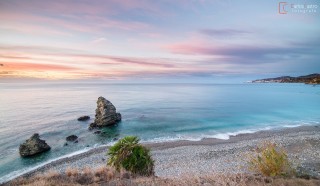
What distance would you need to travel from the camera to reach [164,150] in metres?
28.5

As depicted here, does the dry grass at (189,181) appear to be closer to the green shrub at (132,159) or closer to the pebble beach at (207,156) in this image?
the green shrub at (132,159)

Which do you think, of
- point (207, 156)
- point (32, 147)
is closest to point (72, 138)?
point (32, 147)

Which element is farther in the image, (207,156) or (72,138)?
(72,138)

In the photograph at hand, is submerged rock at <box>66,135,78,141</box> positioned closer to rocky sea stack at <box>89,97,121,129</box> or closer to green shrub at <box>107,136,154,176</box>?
rocky sea stack at <box>89,97,121,129</box>

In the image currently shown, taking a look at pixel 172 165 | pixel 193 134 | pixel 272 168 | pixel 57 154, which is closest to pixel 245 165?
pixel 172 165

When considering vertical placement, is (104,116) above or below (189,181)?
below

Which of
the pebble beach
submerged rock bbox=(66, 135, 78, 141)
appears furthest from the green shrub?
submerged rock bbox=(66, 135, 78, 141)

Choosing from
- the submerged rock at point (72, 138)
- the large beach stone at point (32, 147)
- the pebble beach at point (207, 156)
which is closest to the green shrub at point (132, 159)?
the pebble beach at point (207, 156)

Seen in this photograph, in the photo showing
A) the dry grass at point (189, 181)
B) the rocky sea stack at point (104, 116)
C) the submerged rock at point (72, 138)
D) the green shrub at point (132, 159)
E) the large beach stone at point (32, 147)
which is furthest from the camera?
the rocky sea stack at point (104, 116)

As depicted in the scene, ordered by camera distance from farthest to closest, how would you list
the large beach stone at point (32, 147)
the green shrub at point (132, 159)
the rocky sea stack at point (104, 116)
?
1. the rocky sea stack at point (104, 116)
2. the large beach stone at point (32, 147)
3. the green shrub at point (132, 159)

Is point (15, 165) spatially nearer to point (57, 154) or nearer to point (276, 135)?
point (57, 154)

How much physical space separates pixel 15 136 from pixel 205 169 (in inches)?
1300

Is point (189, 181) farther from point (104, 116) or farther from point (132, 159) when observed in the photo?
point (104, 116)

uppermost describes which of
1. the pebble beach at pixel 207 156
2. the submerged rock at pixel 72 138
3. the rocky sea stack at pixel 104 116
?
the rocky sea stack at pixel 104 116
